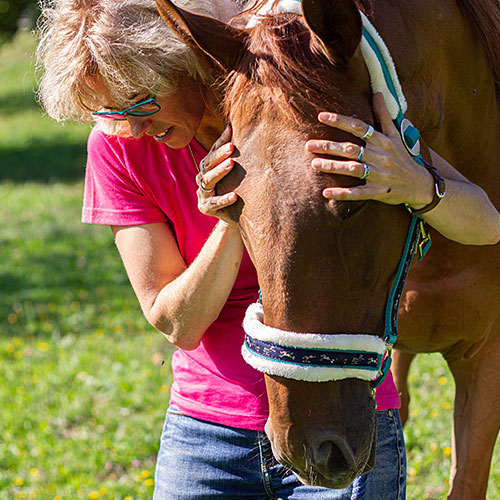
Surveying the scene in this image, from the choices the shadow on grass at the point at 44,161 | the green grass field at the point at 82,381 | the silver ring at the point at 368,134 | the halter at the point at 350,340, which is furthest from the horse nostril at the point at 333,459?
the shadow on grass at the point at 44,161

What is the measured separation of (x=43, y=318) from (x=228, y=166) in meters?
4.63

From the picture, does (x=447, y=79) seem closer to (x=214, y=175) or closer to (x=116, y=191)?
(x=214, y=175)

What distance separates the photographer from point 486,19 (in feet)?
6.70

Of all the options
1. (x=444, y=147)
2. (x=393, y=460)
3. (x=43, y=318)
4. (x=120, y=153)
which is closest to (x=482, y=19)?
(x=444, y=147)

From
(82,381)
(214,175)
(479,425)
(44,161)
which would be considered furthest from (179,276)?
(44,161)

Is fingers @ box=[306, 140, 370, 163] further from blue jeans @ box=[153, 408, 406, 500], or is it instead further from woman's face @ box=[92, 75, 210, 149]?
blue jeans @ box=[153, 408, 406, 500]

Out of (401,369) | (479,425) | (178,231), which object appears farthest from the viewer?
(401,369)

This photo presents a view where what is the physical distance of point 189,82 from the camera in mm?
2066

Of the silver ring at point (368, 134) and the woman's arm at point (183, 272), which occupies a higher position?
the silver ring at point (368, 134)

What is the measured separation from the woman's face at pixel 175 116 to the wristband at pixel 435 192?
0.70m

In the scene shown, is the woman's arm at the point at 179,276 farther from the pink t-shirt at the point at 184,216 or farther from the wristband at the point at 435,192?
the wristband at the point at 435,192

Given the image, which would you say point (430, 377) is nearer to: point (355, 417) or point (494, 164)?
point (494, 164)

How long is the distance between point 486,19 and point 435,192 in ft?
2.25

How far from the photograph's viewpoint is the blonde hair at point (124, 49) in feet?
6.50
